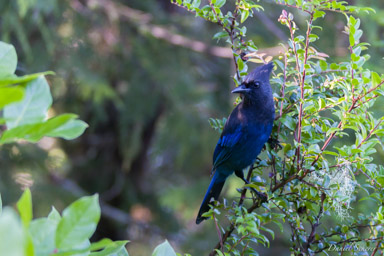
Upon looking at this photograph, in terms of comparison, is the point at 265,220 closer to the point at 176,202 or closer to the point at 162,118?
the point at 176,202

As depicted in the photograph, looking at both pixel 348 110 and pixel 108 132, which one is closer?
pixel 348 110

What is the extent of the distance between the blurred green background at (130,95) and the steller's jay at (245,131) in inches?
96.5

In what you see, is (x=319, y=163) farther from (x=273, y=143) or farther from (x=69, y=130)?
(x=69, y=130)

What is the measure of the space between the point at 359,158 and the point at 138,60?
4.72 metres

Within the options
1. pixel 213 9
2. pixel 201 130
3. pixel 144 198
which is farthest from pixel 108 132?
pixel 213 9

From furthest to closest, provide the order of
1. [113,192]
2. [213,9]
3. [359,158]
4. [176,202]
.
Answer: [113,192] → [176,202] → [213,9] → [359,158]

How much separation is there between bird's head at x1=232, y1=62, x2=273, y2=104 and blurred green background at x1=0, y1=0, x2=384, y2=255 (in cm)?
269

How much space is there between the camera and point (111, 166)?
6785 mm

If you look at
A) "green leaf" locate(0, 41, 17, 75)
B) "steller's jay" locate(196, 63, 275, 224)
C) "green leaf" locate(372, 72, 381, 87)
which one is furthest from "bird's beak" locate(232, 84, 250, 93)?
"green leaf" locate(0, 41, 17, 75)

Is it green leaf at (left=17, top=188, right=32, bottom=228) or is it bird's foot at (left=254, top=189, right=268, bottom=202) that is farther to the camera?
bird's foot at (left=254, top=189, right=268, bottom=202)

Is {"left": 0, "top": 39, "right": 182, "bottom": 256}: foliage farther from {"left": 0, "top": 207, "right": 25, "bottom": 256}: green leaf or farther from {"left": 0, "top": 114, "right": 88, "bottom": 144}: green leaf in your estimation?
{"left": 0, "top": 207, "right": 25, "bottom": 256}: green leaf

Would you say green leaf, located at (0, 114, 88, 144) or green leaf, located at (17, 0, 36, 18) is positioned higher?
green leaf, located at (0, 114, 88, 144)

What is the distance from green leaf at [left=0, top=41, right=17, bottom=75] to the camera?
2.93 ft

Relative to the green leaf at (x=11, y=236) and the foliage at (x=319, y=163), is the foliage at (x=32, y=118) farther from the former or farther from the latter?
the foliage at (x=319, y=163)
